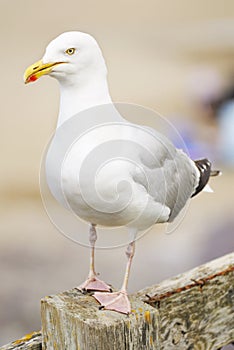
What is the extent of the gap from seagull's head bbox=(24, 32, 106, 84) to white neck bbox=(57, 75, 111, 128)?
13 mm

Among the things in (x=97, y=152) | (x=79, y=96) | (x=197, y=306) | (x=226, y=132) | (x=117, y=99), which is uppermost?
(x=117, y=99)

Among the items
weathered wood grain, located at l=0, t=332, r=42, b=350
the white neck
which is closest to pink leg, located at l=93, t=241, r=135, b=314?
weathered wood grain, located at l=0, t=332, r=42, b=350

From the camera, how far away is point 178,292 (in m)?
1.34

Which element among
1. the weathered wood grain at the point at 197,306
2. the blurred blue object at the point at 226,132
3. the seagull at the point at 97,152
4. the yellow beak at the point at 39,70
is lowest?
the weathered wood grain at the point at 197,306

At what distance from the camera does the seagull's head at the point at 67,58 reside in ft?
3.82

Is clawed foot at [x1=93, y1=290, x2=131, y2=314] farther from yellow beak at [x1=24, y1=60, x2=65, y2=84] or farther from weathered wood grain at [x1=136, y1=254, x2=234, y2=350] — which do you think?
yellow beak at [x1=24, y1=60, x2=65, y2=84]

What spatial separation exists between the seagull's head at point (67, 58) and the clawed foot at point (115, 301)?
37cm

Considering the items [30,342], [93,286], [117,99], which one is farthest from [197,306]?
[117,99]

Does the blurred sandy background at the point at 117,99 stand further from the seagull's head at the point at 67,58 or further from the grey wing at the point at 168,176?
the seagull's head at the point at 67,58

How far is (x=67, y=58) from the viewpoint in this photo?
1.16 meters

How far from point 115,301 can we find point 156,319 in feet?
0.25

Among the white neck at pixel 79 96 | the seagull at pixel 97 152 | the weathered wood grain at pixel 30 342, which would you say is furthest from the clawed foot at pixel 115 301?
the white neck at pixel 79 96

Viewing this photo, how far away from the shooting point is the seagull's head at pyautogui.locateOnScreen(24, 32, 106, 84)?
45.8 inches

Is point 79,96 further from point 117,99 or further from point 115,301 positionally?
point 117,99
